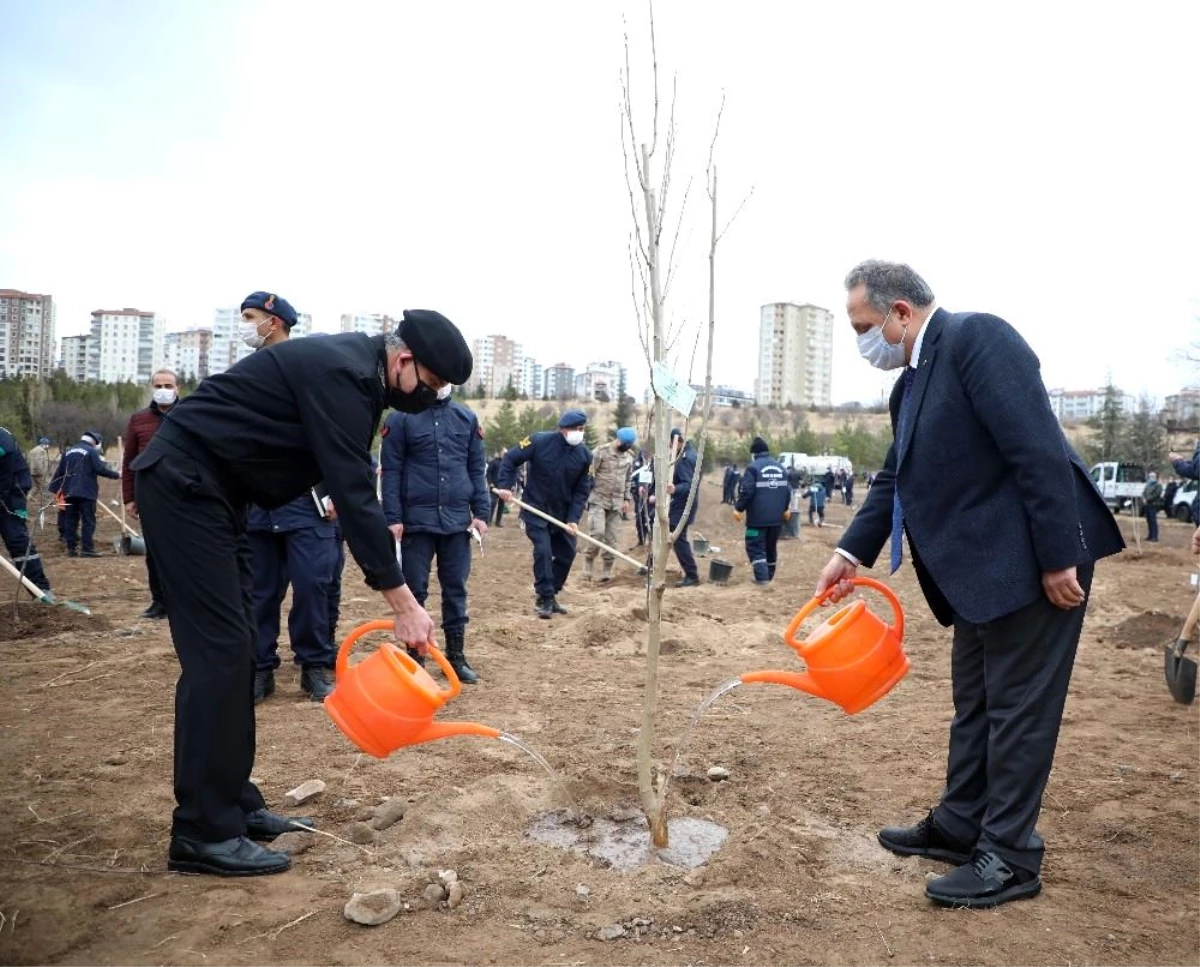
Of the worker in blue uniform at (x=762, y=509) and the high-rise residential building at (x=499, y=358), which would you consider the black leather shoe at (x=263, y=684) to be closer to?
the worker in blue uniform at (x=762, y=509)

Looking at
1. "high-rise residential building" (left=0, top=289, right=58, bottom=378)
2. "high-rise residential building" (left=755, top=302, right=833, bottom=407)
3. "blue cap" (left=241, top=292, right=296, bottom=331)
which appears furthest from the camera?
"high-rise residential building" (left=755, top=302, right=833, bottom=407)

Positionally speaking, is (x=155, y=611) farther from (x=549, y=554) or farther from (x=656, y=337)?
(x=656, y=337)

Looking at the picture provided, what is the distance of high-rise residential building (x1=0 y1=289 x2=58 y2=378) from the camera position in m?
37.2

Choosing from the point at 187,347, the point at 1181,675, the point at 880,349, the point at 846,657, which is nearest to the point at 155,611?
the point at 846,657

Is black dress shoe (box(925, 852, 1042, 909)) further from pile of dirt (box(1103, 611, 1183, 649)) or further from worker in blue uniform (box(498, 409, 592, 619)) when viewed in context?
worker in blue uniform (box(498, 409, 592, 619))

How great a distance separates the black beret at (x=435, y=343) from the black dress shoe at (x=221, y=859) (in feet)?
5.17

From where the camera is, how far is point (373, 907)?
95.2 inches

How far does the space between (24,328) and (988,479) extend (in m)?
45.1

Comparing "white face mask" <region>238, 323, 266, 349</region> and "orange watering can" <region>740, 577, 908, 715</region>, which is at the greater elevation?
"white face mask" <region>238, 323, 266, 349</region>

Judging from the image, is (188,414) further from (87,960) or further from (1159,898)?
(1159,898)

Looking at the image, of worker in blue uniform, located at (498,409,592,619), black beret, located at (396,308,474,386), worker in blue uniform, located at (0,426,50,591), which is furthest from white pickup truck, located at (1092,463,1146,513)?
black beret, located at (396,308,474,386)

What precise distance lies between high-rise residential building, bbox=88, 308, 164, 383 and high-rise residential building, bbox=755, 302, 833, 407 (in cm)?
6246

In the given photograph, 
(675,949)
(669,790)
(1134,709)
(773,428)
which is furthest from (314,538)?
(773,428)

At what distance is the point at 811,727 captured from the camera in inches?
173
